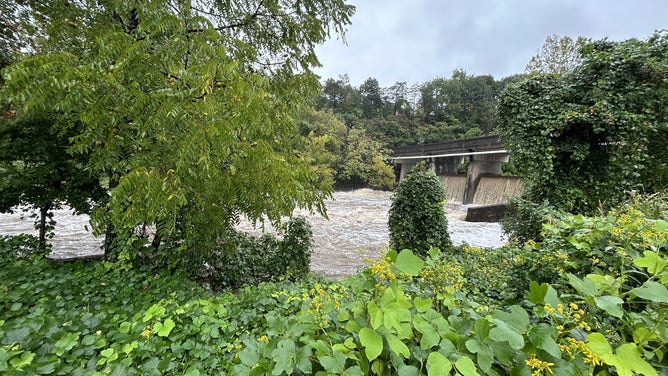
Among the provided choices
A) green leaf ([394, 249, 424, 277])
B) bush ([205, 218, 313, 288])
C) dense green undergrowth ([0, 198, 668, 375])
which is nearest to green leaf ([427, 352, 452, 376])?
dense green undergrowth ([0, 198, 668, 375])

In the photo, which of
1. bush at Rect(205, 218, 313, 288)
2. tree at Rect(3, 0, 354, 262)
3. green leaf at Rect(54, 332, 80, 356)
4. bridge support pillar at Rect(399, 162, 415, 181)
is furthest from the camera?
bridge support pillar at Rect(399, 162, 415, 181)

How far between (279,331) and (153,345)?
120 centimetres

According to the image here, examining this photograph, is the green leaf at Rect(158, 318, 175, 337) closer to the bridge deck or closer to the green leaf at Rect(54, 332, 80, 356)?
the green leaf at Rect(54, 332, 80, 356)

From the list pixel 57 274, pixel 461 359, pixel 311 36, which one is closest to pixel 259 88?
pixel 311 36

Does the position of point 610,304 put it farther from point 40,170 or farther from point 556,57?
point 556,57

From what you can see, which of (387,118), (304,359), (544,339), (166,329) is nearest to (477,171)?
(166,329)

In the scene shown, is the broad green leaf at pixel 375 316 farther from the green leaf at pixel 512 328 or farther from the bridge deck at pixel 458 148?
the bridge deck at pixel 458 148

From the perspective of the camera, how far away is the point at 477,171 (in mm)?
16516

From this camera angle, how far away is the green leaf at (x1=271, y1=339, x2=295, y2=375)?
0.73 metres

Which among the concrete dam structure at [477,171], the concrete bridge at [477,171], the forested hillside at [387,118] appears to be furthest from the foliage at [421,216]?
the forested hillside at [387,118]

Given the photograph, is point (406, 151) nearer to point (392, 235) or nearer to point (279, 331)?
point (392, 235)

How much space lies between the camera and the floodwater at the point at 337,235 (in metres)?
6.72

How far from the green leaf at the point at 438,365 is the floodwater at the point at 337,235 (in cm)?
393

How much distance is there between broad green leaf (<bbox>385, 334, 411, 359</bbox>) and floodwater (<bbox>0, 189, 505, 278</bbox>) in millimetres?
3896
